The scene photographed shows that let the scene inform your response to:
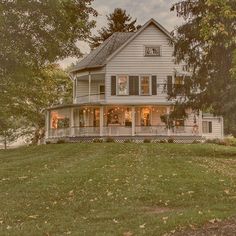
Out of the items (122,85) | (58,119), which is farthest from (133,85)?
(58,119)

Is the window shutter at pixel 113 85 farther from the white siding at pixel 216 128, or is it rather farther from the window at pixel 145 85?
the white siding at pixel 216 128

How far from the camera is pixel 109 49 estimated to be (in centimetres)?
4538

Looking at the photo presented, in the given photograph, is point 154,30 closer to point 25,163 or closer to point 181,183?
point 25,163

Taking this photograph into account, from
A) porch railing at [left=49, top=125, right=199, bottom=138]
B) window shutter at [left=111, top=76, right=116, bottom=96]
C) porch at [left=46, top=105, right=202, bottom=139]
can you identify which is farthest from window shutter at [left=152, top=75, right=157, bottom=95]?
window shutter at [left=111, top=76, right=116, bottom=96]

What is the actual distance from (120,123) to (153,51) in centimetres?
710

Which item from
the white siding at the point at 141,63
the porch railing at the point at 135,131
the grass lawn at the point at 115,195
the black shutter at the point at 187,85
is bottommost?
the grass lawn at the point at 115,195

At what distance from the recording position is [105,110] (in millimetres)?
44125

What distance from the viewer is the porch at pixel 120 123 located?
42125mm

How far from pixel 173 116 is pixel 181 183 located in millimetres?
13278

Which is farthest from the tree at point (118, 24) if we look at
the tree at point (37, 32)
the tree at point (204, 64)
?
the tree at point (37, 32)

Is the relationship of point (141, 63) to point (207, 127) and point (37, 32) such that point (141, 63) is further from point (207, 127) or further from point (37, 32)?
point (37, 32)

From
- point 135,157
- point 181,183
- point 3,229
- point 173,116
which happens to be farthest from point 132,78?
point 3,229

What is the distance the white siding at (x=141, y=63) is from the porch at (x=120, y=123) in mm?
1174

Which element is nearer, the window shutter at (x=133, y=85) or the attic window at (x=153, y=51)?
the window shutter at (x=133, y=85)
